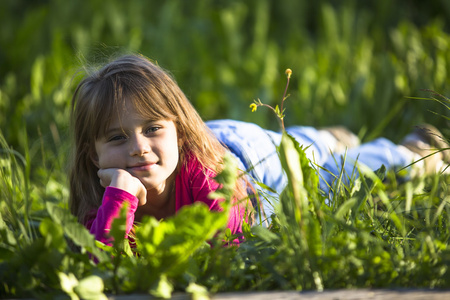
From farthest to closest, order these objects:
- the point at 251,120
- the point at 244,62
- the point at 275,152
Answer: the point at 244,62 < the point at 251,120 < the point at 275,152

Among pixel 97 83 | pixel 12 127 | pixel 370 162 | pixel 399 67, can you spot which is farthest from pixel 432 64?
pixel 12 127

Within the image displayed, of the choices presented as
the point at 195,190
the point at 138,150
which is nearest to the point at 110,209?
the point at 138,150

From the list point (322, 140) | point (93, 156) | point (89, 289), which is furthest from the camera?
point (322, 140)

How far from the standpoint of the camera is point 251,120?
236cm

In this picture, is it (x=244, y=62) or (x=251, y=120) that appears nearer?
A: (x=251, y=120)

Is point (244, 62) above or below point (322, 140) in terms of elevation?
above

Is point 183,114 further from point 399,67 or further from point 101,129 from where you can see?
point 399,67

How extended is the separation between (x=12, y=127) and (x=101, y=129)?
Answer: 4.00ft

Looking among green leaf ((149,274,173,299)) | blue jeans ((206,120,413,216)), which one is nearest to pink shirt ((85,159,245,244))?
blue jeans ((206,120,413,216))

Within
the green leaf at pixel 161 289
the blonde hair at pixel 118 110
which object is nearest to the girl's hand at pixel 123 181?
the blonde hair at pixel 118 110

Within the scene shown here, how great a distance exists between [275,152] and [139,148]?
0.51 m

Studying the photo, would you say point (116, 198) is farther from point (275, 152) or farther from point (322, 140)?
point (322, 140)

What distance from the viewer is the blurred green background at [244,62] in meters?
2.25

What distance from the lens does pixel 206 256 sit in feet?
2.62
